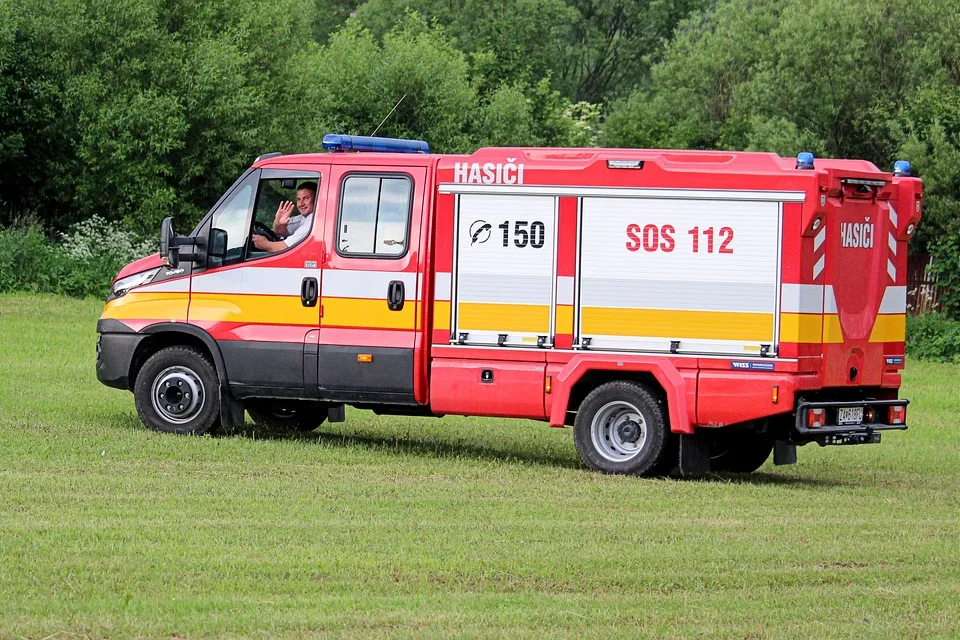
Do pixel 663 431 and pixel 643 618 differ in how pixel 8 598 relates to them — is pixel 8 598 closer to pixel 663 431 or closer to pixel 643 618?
pixel 643 618

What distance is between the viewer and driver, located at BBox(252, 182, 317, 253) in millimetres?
13406

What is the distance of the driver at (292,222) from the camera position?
1341 centimetres

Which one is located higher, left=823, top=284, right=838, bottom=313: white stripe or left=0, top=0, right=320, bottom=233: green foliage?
left=0, top=0, right=320, bottom=233: green foliage

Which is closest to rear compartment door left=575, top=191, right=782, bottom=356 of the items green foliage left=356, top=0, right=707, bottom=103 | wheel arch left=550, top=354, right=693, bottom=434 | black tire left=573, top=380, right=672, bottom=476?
wheel arch left=550, top=354, right=693, bottom=434

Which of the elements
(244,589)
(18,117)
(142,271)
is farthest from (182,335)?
A: (18,117)

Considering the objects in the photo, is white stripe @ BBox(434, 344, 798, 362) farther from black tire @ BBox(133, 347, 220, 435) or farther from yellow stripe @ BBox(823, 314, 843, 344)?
black tire @ BBox(133, 347, 220, 435)

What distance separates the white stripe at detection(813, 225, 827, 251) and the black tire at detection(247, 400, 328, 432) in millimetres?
5098

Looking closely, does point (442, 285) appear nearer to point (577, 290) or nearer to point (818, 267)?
point (577, 290)

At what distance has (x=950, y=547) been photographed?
9.59 metres

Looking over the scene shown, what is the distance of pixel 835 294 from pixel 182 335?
18.7 ft

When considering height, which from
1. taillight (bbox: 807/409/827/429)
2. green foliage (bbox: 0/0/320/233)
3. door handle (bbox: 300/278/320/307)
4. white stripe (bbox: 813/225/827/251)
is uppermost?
green foliage (bbox: 0/0/320/233)

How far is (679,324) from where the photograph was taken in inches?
481

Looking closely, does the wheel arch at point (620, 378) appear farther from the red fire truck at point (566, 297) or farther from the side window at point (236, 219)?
the side window at point (236, 219)

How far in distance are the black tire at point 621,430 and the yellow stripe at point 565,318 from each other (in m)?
0.52
